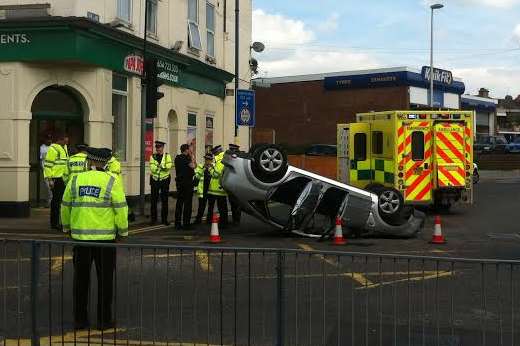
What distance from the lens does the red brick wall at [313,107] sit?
5012 cm

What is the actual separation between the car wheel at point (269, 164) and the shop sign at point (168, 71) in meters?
7.74

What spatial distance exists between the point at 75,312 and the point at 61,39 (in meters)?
10.8

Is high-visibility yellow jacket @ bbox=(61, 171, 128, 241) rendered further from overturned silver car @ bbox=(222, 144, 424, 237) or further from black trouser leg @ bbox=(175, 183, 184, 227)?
black trouser leg @ bbox=(175, 183, 184, 227)

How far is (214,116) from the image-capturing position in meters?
24.3

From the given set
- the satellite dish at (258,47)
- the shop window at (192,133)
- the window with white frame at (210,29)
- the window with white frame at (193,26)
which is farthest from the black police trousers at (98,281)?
the satellite dish at (258,47)

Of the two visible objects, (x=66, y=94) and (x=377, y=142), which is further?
(x=377, y=142)

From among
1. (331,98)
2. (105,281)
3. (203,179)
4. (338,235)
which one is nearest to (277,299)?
(105,281)

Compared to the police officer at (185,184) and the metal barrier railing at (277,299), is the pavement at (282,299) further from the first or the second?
the police officer at (185,184)

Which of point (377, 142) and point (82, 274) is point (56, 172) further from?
point (377, 142)

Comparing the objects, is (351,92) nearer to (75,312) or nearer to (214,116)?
(214,116)

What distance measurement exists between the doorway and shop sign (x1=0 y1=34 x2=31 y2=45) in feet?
4.76

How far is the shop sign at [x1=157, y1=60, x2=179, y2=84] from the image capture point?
18875 millimetres

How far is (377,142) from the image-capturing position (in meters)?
16.8

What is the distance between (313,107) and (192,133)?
32171mm
